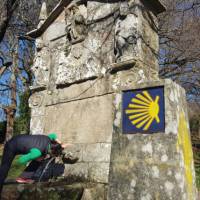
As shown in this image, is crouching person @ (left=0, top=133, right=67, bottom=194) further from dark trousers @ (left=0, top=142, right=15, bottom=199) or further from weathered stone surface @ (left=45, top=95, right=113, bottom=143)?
weathered stone surface @ (left=45, top=95, right=113, bottom=143)

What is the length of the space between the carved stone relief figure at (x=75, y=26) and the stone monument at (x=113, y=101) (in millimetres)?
19

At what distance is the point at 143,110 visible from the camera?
3330 mm

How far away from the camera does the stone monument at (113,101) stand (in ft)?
10.2

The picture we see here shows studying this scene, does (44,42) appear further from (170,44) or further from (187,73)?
(187,73)

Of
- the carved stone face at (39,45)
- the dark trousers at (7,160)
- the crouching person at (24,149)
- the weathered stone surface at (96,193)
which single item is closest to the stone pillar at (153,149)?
the weathered stone surface at (96,193)

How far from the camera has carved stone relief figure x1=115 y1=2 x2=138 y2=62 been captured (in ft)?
16.3

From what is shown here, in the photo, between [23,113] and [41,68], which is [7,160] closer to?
[41,68]

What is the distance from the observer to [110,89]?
504 cm

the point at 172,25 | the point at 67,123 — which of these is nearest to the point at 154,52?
the point at 67,123

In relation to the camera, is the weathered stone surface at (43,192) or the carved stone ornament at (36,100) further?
the carved stone ornament at (36,100)

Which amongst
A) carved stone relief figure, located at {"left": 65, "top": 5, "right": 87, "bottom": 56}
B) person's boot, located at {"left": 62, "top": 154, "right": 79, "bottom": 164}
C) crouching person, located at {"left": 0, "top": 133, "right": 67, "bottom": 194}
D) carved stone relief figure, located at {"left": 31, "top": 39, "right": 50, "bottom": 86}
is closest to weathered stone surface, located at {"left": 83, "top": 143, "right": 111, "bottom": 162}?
person's boot, located at {"left": 62, "top": 154, "right": 79, "bottom": 164}

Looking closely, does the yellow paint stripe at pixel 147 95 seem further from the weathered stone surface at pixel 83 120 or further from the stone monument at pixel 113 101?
the weathered stone surface at pixel 83 120

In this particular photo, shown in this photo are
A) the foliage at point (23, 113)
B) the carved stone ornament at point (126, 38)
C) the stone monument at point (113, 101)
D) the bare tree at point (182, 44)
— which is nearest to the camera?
the stone monument at point (113, 101)

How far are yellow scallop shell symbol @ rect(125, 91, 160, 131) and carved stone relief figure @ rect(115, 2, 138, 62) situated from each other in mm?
1612
